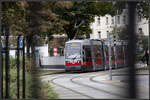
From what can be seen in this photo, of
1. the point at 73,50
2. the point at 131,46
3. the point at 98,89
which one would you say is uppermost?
the point at 131,46

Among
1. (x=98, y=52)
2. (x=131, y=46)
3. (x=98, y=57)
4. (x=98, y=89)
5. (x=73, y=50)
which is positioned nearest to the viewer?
(x=131, y=46)

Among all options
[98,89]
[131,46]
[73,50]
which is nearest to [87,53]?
[73,50]

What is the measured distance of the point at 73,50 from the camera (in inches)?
915

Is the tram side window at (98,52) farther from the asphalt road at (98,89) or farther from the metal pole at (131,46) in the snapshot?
the metal pole at (131,46)

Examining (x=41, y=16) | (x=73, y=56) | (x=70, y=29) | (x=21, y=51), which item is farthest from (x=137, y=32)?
(x=70, y=29)

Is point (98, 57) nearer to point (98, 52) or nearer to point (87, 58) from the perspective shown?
point (98, 52)

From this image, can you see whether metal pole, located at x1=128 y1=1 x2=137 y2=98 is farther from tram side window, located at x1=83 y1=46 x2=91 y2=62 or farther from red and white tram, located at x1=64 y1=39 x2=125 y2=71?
tram side window, located at x1=83 y1=46 x2=91 y2=62

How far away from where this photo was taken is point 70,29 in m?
25.1

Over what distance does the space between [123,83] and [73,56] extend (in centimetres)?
2182

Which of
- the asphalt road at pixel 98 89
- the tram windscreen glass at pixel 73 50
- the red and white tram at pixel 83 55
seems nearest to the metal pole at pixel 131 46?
the asphalt road at pixel 98 89

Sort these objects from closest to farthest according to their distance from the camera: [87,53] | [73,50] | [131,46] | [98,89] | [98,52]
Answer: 1. [131,46]
2. [98,89]
3. [73,50]
4. [87,53]
5. [98,52]

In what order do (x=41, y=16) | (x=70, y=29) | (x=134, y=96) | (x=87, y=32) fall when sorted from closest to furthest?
(x=134, y=96)
(x=41, y=16)
(x=70, y=29)
(x=87, y=32)

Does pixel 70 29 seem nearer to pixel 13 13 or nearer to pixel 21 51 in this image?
pixel 13 13

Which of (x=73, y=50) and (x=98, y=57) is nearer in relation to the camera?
(x=73, y=50)
